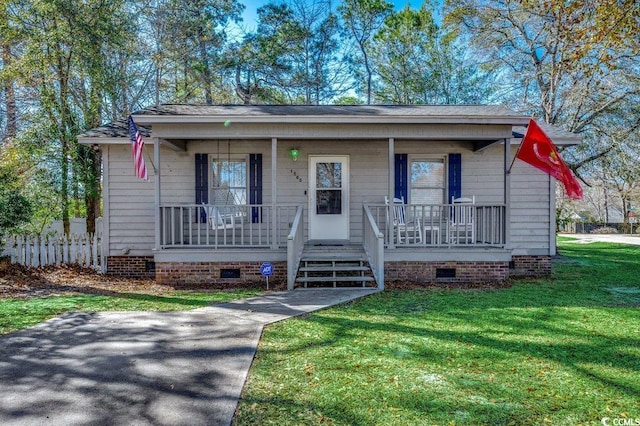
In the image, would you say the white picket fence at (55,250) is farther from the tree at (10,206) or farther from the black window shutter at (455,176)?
the black window shutter at (455,176)

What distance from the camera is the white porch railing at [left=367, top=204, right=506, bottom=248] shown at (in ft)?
26.9

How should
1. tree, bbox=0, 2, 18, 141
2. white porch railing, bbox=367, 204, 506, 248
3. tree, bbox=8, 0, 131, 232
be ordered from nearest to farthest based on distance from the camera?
white porch railing, bbox=367, 204, 506, 248 → tree, bbox=0, 2, 18, 141 → tree, bbox=8, 0, 131, 232

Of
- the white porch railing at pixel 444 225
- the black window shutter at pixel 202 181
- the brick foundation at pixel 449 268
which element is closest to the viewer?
the white porch railing at pixel 444 225

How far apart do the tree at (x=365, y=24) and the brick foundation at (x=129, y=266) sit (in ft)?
52.4

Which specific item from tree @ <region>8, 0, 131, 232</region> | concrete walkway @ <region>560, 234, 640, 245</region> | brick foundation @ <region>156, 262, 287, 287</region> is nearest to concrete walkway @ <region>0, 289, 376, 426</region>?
brick foundation @ <region>156, 262, 287, 287</region>

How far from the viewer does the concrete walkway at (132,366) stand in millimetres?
3010

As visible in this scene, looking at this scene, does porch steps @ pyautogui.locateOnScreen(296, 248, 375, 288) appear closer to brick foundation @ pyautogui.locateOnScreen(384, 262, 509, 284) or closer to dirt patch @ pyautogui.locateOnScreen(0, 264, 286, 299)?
brick foundation @ pyautogui.locateOnScreen(384, 262, 509, 284)

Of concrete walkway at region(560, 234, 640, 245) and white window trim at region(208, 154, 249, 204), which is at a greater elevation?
white window trim at region(208, 154, 249, 204)

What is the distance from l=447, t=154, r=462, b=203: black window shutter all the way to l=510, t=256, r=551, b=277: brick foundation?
2010 millimetres

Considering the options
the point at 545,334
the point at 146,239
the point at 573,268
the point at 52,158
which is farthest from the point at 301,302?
the point at 52,158

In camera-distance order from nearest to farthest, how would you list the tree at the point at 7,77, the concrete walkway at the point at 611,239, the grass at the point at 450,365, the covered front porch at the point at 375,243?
1. the grass at the point at 450,365
2. the covered front porch at the point at 375,243
3. the tree at the point at 7,77
4. the concrete walkway at the point at 611,239

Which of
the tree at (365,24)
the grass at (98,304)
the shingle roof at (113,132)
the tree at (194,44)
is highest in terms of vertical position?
the tree at (365,24)

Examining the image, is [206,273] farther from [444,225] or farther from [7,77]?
[7,77]

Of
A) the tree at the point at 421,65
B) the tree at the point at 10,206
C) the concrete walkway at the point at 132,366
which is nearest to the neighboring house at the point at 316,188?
the tree at the point at 10,206
